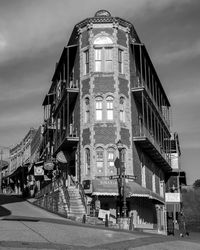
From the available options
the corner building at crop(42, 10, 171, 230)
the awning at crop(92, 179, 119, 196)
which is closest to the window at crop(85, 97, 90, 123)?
the corner building at crop(42, 10, 171, 230)

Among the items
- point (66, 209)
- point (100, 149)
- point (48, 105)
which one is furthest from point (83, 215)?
point (48, 105)

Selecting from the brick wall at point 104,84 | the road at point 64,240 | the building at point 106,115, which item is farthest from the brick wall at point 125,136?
the road at point 64,240

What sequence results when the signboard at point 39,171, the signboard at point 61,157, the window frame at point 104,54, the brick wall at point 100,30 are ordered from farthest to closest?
the signboard at point 39,171
the signboard at point 61,157
the brick wall at point 100,30
the window frame at point 104,54

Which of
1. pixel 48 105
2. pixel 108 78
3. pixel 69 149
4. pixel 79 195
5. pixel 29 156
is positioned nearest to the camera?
pixel 79 195

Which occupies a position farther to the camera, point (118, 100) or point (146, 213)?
point (146, 213)

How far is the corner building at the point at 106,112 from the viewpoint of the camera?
30.1 m

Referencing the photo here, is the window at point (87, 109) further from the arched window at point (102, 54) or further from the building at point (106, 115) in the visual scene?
the arched window at point (102, 54)

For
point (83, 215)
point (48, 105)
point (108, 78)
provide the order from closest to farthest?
point (83, 215)
point (108, 78)
point (48, 105)

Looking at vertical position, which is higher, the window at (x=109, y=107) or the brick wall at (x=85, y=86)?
the brick wall at (x=85, y=86)

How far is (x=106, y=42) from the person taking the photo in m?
32.2

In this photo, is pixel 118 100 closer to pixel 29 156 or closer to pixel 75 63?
pixel 75 63

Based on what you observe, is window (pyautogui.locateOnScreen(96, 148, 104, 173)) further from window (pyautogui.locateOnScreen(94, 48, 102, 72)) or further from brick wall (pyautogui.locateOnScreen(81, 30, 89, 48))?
brick wall (pyautogui.locateOnScreen(81, 30, 89, 48))

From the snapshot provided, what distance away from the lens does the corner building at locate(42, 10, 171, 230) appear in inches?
1186

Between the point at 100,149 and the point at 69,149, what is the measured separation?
4.30m
